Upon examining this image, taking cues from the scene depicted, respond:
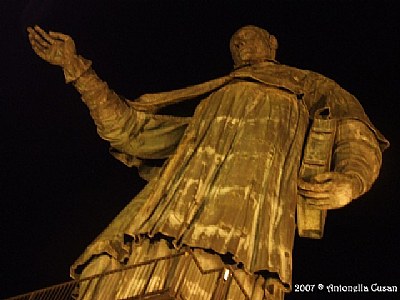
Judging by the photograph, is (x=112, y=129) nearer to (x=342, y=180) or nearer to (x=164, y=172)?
(x=164, y=172)

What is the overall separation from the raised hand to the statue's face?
1.55m

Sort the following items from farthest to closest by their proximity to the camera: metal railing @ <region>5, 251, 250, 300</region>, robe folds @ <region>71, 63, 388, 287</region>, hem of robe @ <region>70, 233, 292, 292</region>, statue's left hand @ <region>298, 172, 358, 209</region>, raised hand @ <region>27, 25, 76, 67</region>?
1. raised hand @ <region>27, 25, 76, 67</region>
2. statue's left hand @ <region>298, 172, 358, 209</region>
3. robe folds @ <region>71, 63, 388, 287</region>
4. hem of robe @ <region>70, 233, 292, 292</region>
5. metal railing @ <region>5, 251, 250, 300</region>

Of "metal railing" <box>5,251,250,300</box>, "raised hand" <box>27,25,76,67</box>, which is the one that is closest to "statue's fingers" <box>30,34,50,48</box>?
"raised hand" <box>27,25,76,67</box>

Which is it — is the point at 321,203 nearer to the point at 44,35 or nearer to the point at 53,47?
the point at 53,47

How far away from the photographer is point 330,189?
22.7 feet

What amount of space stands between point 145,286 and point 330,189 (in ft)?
5.59

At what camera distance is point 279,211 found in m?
6.62

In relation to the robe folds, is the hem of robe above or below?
below

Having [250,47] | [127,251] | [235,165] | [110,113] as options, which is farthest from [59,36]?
[127,251]

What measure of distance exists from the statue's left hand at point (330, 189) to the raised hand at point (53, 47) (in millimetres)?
2081

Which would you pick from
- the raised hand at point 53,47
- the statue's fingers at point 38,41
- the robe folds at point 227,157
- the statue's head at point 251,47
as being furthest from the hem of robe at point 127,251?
the statue's head at point 251,47

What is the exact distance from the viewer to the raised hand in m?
7.51

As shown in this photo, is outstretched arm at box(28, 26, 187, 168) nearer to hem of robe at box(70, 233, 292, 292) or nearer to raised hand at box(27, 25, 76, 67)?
raised hand at box(27, 25, 76, 67)

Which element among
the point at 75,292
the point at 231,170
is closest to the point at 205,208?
the point at 231,170
